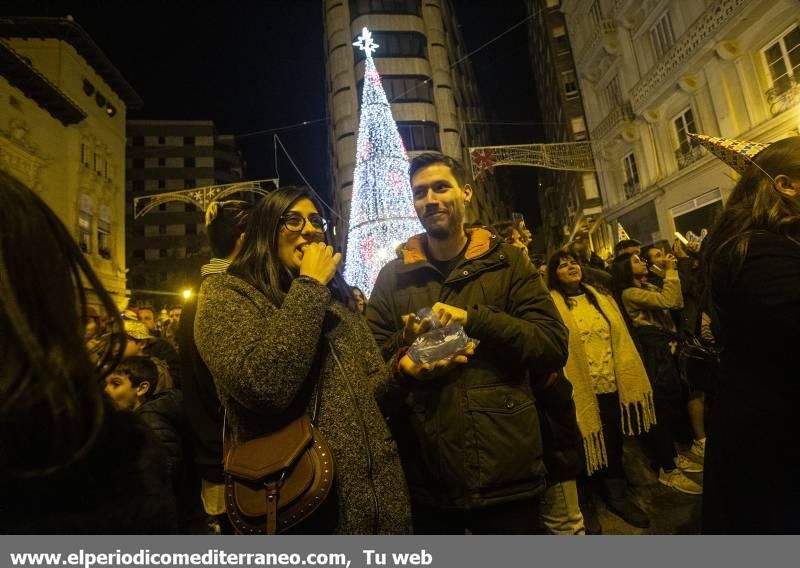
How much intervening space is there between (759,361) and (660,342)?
11.4 feet

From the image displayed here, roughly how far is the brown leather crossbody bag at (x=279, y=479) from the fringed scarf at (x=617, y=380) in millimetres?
2683

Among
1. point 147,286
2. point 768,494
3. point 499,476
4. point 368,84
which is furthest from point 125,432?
point 147,286

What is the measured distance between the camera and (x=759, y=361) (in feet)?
5.17

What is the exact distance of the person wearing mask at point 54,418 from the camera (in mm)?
724

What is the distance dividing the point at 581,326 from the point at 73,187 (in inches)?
1013

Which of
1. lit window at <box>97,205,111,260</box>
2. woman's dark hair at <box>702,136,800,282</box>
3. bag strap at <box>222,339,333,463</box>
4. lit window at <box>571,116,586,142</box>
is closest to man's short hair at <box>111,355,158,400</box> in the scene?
bag strap at <box>222,339,333,463</box>

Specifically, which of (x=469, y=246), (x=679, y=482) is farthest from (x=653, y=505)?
(x=469, y=246)

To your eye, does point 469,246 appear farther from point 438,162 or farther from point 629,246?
point 629,246

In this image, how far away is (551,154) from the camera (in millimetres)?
16984

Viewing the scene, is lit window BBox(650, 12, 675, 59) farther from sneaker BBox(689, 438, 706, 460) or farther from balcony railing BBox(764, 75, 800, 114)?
sneaker BBox(689, 438, 706, 460)

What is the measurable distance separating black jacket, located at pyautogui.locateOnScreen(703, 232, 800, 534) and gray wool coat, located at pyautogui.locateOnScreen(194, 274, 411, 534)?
127 cm

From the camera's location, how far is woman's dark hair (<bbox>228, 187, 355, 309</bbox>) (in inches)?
67.9

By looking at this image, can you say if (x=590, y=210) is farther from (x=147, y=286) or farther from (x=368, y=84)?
(x=147, y=286)

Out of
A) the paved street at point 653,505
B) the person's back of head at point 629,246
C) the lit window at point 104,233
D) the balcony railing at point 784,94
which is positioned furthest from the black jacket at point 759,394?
the lit window at point 104,233
